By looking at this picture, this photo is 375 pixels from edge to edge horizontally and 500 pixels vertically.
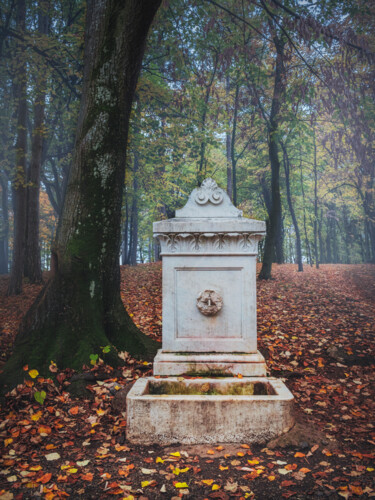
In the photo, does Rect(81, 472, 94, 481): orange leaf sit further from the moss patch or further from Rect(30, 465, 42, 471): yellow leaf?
the moss patch

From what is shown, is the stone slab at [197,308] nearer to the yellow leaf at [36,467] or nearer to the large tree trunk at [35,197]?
the yellow leaf at [36,467]

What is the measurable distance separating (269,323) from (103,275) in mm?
4481

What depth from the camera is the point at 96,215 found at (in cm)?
472

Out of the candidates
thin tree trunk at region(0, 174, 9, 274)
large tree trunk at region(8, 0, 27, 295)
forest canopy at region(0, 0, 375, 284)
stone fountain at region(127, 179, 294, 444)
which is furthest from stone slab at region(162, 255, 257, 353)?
thin tree trunk at region(0, 174, 9, 274)

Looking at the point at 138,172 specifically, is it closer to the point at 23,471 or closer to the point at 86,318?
the point at 86,318

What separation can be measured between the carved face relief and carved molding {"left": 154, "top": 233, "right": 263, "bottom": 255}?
500 millimetres

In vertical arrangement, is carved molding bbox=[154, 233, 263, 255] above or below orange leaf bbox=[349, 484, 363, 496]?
above

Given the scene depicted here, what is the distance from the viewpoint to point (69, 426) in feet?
11.5

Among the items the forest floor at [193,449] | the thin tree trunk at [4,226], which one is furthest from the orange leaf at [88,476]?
the thin tree trunk at [4,226]

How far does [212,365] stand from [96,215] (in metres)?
2.58

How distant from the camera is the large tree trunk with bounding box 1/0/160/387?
4.54 meters

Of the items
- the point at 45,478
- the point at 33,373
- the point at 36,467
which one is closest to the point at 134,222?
the point at 33,373

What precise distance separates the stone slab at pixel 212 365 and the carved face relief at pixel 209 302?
0.53 meters

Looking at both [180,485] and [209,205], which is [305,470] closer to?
[180,485]
